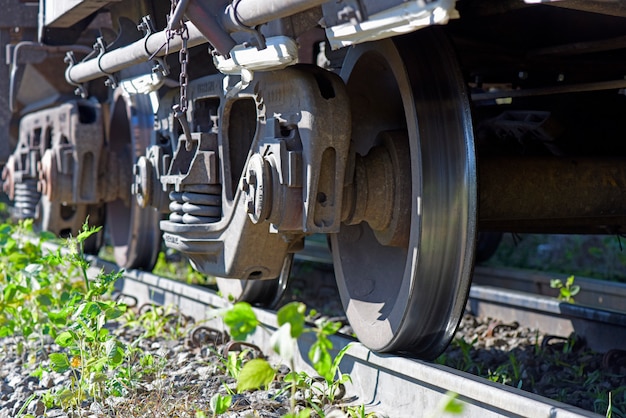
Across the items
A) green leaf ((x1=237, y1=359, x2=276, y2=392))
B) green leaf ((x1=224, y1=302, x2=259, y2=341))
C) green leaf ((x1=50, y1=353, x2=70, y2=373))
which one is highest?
green leaf ((x1=224, y1=302, x2=259, y2=341))

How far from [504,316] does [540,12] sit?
186 centimetres

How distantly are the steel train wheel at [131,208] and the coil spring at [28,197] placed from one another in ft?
1.58

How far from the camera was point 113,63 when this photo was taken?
3.63 m

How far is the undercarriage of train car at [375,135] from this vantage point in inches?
106

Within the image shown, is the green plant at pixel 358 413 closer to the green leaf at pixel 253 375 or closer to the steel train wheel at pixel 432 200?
the steel train wheel at pixel 432 200

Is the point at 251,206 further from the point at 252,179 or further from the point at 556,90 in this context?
the point at 556,90

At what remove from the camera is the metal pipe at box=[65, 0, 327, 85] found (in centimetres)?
229

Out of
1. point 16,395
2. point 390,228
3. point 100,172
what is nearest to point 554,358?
point 390,228

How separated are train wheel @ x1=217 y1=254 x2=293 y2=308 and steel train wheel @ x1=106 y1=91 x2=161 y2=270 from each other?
1345 millimetres

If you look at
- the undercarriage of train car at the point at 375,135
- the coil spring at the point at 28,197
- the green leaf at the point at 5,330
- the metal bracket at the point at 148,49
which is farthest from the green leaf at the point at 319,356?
the coil spring at the point at 28,197

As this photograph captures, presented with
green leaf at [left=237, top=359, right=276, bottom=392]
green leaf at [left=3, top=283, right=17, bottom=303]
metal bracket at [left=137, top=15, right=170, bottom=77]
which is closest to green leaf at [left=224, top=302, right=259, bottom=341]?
green leaf at [left=237, top=359, right=276, bottom=392]

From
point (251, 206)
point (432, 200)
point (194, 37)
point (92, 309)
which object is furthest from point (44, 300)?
point (432, 200)

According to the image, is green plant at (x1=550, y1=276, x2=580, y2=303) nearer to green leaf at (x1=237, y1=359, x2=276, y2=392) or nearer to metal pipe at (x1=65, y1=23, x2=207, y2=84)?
metal pipe at (x1=65, y1=23, x2=207, y2=84)

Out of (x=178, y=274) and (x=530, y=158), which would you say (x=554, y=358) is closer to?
(x=530, y=158)
